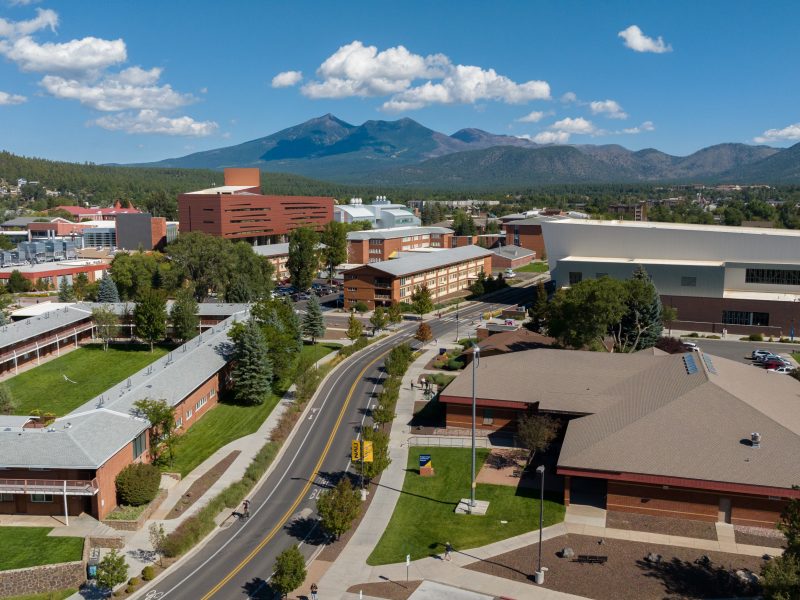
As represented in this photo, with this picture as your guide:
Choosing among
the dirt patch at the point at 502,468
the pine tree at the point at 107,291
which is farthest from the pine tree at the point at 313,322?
the dirt patch at the point at 502,468

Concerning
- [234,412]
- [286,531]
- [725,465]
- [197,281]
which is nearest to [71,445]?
[286,531]

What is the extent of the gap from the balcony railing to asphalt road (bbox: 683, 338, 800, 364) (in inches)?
2707

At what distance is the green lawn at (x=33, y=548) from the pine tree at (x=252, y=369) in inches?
985

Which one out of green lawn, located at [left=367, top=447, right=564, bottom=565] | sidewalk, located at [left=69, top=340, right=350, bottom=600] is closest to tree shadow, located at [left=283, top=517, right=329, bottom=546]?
green lawn, located at [left=367, top=447, right=564, bottom=565]

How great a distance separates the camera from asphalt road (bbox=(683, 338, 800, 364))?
272 ft

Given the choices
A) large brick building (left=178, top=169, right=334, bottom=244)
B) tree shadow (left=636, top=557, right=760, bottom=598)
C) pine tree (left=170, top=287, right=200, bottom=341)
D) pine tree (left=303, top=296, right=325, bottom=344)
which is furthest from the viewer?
large brick building (left=178, top=169, right=334, bottom=244)

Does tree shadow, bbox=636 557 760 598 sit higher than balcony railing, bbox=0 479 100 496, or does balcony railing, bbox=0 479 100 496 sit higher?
balcony railing, bbox=0 479 100 496

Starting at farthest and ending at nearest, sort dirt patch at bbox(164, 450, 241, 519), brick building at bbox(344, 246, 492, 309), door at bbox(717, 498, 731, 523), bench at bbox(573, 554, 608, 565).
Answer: brick building at bbox(344, 246, 492, 309) < dirt patch at bbox(164, 450, 241, 519) < door at bbox(717, 498, 731, 523) < bench at bbox(573, 554, 608, 565)

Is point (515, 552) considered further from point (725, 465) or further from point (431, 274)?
point (431, 274)

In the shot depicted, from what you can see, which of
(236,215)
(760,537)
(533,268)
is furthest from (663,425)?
(236,215)

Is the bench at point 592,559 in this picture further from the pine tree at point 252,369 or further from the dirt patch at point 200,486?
the pine tree at point 252,369

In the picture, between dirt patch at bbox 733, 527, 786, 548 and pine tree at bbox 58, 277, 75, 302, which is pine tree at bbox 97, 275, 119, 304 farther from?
dirt patch at bbox 733, 527, 786, 548

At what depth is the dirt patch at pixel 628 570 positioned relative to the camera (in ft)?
115

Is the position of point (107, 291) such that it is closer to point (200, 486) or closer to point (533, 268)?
point (200, 486)
